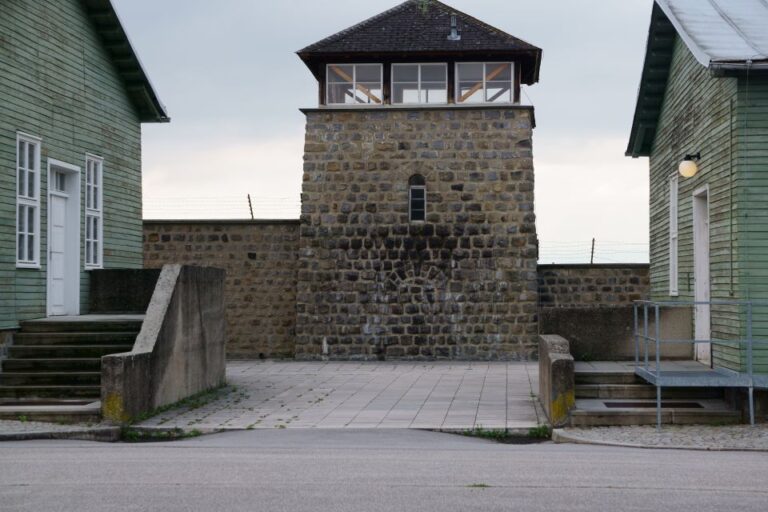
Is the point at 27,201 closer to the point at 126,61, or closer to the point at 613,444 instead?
the point at 126,61

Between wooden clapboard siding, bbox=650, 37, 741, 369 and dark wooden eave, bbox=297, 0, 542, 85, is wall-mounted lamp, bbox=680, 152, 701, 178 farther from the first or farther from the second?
dark wooden eave, bbox=297, 0, 542, 85

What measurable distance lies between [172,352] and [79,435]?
9.30ft

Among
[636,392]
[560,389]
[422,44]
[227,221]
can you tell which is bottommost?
[636,392]

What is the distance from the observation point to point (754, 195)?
14.8 m

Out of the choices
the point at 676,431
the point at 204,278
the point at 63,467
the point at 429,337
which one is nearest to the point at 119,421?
the point at 63,467

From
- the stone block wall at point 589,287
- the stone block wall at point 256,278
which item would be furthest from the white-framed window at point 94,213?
the stone block wall at point 589,287

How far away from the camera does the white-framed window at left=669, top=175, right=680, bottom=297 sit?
19.5 meters

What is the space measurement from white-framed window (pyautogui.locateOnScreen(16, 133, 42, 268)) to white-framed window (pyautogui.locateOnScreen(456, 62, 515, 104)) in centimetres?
1165

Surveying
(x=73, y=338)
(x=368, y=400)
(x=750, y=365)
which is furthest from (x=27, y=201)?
(x=750, y=365)

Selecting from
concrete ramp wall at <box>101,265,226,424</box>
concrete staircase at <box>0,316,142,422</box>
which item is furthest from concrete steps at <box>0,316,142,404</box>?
concrete ramp wall at <box>101,265,226,424</box>

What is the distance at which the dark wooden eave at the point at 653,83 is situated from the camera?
20.1m

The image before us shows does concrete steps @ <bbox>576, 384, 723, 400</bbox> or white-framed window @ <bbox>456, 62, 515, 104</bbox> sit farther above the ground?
white-framed window @ <bbox>456, 62, 515, 104</bbox>

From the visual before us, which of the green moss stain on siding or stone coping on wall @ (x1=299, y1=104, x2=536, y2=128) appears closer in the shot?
the green moss stain on siding

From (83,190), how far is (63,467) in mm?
10444
